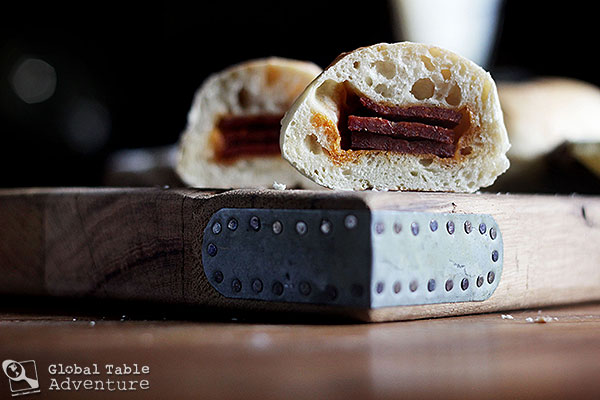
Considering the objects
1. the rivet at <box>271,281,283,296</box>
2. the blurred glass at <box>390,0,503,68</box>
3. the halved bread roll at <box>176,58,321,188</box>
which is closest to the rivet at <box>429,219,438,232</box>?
the rivet at <box>271,281,283,296</box>

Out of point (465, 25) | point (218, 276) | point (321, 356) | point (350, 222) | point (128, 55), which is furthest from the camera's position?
point (128, 55)

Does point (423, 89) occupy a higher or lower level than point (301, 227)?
higher

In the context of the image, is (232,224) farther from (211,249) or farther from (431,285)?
(431,285)

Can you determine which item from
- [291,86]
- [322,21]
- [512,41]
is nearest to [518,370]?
[291,86]

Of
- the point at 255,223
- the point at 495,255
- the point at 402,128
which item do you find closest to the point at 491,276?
the point at 495,255

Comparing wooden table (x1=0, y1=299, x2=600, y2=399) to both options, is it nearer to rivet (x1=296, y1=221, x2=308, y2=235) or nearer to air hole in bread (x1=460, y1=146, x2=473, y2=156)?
rivet (x1=296, y1=221, x2=308, y2=235)

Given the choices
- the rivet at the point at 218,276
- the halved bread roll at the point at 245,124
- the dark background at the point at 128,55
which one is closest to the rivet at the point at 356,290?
the rivet at the point at 218,276

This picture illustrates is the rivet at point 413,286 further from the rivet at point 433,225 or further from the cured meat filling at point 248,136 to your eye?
the cured meat filling at point 248,136

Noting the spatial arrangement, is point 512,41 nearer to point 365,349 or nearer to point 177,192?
point 177,192
